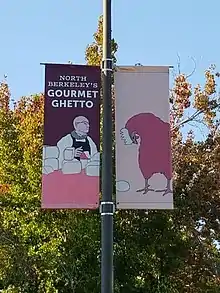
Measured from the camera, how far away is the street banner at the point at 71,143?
7664mm

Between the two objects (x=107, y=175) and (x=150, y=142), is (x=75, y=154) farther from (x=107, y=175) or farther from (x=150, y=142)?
(x=150, y=142)

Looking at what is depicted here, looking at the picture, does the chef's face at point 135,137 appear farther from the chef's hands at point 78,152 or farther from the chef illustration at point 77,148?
the chef's hands at point 78,152

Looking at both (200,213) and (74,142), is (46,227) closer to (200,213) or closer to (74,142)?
(200,213)

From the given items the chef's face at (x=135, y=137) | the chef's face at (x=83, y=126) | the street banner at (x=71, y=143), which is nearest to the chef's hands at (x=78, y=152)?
the street banner at (x=71, y=143)

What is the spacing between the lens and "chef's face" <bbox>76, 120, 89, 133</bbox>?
25.4 feet

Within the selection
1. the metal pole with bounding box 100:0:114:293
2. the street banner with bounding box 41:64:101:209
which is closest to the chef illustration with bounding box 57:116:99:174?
the street banner with bounding box 41:64:101:209

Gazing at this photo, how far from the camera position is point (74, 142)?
7734 mm

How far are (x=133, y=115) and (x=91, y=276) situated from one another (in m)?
6.03

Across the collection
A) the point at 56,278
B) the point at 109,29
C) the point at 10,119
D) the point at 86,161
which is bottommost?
the point at 56,278

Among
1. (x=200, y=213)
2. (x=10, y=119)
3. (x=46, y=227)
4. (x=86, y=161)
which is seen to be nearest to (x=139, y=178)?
(x=86, y=161)

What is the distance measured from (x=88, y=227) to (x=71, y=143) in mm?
5423

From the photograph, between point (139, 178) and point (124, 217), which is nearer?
→ point (139, 178)

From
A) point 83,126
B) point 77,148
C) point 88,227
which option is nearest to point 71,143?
point 77,148

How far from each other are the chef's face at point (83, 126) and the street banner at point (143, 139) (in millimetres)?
371
